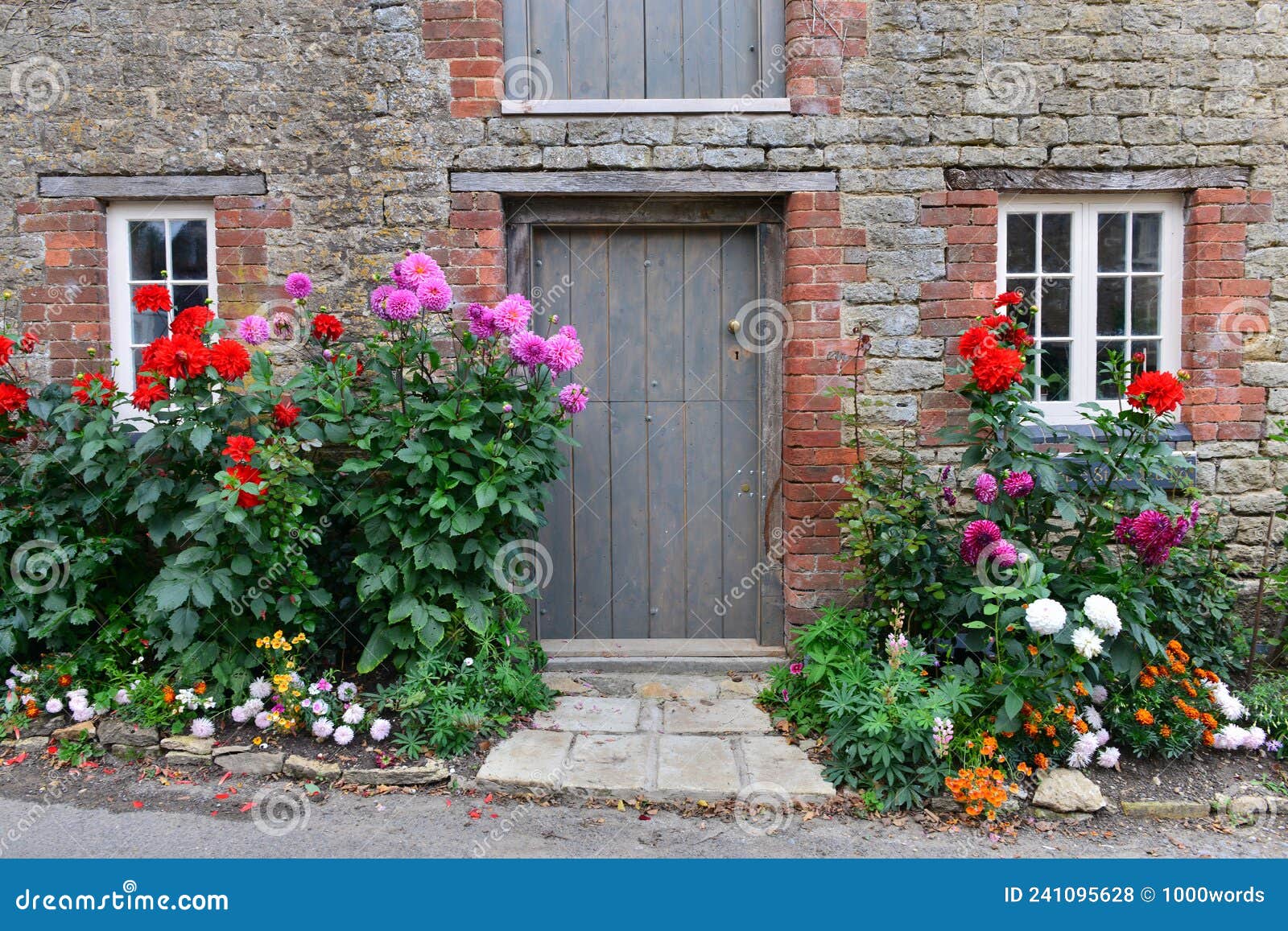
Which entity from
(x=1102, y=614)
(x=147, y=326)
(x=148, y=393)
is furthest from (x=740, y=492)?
(x=147, y=326)

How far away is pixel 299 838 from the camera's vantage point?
3287 millimetres

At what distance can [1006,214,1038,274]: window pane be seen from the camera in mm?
4703

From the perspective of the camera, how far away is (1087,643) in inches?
131

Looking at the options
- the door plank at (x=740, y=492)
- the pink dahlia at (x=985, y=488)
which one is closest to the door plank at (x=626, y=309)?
the door plank at (x=740, y=492)

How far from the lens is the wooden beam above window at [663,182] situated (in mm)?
4508

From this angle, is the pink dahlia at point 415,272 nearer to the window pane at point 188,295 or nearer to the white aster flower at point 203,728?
the window pane at point 188,295

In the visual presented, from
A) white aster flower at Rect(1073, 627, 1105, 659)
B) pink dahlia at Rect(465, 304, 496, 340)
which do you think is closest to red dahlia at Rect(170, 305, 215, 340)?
pink dahlia at Rect(465, 304, 496, 340)

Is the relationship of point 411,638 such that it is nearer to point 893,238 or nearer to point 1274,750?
point 893,238

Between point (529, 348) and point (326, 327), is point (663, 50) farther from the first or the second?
point (326, 327)

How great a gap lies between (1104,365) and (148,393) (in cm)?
476

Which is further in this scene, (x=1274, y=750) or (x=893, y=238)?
(x=893, y=238)

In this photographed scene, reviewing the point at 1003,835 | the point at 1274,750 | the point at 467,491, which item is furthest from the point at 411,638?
the point at 1274,750

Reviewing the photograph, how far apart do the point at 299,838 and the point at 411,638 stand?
928 mm

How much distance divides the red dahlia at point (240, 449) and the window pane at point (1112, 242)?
441 cm
